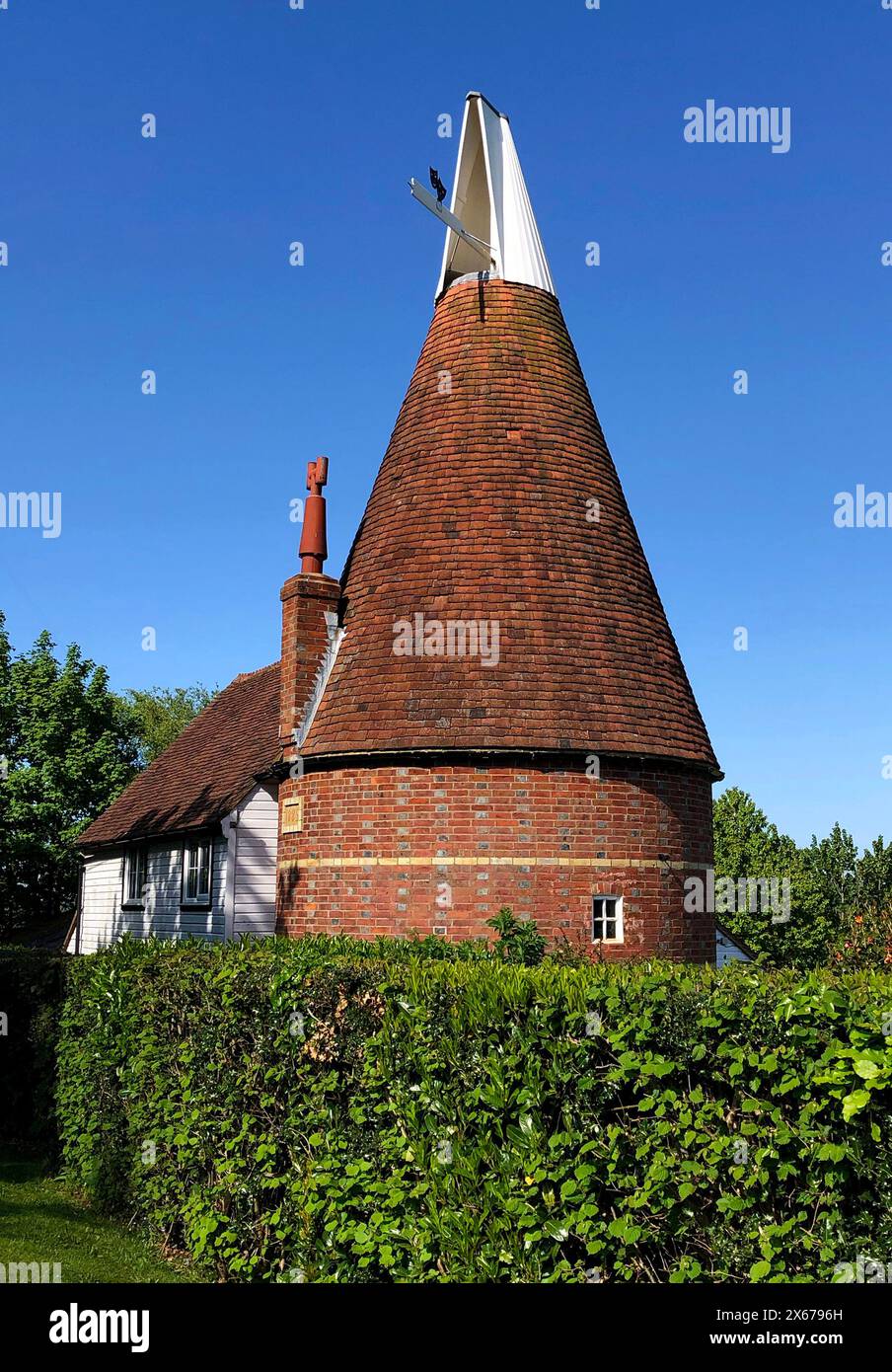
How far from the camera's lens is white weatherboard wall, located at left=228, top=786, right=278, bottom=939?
683 inches

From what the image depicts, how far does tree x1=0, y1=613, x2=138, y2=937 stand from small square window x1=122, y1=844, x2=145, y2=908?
43.1 ft

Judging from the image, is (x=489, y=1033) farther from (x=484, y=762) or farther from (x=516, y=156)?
(x=516, y=156)

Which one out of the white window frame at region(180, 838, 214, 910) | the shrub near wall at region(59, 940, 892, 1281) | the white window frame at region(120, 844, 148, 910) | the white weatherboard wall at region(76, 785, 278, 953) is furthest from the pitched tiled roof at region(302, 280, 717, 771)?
the white window frame at region(120, 844, 148, 910)

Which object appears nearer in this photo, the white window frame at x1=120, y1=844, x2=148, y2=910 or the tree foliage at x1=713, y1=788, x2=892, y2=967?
the white window frame at x1=120, y1=844, x2=148, y2=910

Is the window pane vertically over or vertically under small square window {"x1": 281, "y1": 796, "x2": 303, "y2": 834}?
under

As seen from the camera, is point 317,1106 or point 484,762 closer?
point 317,1106

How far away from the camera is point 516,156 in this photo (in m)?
17.7

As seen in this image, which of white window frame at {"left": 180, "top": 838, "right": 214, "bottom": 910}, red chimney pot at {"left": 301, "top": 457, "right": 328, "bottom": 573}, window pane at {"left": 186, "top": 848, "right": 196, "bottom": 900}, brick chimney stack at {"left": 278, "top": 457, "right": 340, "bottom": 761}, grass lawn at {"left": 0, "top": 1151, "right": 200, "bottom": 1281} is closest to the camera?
grass lawn at {"left": 0, "top": 1151, "right": 200, "bottom": 1281}

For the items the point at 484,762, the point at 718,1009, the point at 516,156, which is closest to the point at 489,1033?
the point at 718,1009

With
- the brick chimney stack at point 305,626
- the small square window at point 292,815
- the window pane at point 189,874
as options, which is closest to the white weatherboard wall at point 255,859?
the window pane at point 189,874

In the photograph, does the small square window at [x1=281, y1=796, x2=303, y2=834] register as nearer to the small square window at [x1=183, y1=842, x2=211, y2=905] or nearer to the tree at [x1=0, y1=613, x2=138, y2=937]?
the small square window at [x1=183, y1=842, x2=211, y2=905]

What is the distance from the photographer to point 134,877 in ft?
75.8

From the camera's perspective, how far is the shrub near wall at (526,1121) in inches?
186
